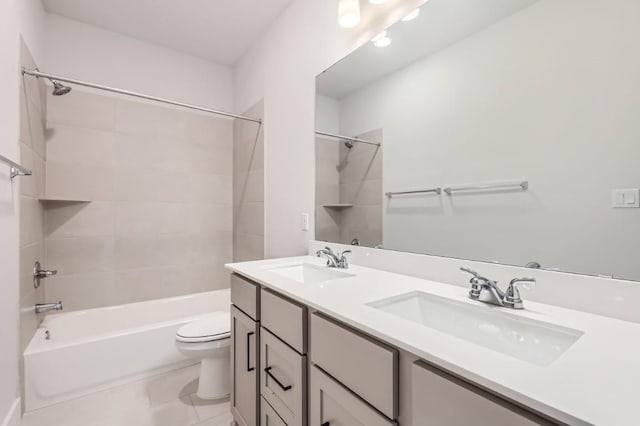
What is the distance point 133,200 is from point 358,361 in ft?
8.15

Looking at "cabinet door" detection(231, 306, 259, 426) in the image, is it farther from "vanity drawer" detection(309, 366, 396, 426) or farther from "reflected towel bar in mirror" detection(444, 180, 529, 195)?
"reflected towel bar in mirror" detection(444, 180, 529, 195)

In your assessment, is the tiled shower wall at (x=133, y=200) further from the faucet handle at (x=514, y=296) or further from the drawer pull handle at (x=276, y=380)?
the faucet handle at (x=514, y=296)

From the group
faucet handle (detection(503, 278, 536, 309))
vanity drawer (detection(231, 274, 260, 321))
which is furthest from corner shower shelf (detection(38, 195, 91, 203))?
faucet handle (detection(503, 278, 536, 309))

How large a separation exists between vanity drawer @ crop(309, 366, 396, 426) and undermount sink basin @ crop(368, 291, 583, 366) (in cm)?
25

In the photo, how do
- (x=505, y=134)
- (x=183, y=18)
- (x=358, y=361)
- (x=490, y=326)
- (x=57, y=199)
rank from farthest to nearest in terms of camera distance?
(x=183, y=18)
(x=57, y=199)
(x=505, y=134)
(x=490, y=326)
(x=358, y=361)

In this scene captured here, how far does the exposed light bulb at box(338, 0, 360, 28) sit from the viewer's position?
4.89ft

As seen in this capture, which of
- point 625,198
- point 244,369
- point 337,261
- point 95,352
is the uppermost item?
point 625,198

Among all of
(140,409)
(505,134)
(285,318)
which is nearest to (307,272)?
(285,318)

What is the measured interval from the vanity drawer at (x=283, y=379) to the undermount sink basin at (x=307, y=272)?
1.29 ft

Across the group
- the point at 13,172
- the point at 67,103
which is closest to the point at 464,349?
the point at 13,172

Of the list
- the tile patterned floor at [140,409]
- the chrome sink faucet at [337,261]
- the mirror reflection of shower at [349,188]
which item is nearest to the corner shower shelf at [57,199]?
the tile patterned floor at [140,409]

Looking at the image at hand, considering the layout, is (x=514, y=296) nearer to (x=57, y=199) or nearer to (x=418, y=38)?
(x=418, y=38)

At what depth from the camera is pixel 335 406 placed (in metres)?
0.82

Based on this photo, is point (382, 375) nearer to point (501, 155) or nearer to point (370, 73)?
point (501, 155)
